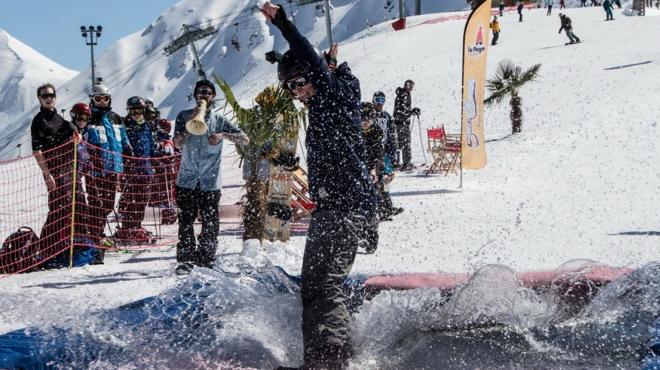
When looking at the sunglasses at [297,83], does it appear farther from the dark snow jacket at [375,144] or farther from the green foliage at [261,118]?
the dark snow jacket at [375,144]

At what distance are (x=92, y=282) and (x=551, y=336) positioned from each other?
3695 millimetres

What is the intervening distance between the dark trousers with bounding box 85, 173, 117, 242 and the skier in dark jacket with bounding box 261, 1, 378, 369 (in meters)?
4.04

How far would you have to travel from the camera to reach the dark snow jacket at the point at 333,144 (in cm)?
314

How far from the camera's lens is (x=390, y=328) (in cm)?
348

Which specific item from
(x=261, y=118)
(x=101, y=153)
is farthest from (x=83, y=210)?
(x=261, y=118)

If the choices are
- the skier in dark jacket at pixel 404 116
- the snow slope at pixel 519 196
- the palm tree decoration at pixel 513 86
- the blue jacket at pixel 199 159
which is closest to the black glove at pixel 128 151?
the snow slope at pixel 519 196

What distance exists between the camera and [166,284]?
5355 mm

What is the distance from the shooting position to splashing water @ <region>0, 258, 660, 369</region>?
10.4 ft

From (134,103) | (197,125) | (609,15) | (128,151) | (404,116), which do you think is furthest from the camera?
(609,15)

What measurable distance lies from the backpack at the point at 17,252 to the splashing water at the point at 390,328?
111 inches

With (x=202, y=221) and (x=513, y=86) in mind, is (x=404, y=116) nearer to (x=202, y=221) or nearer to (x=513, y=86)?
(x=513, y=86)

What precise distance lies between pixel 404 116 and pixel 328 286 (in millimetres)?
10465

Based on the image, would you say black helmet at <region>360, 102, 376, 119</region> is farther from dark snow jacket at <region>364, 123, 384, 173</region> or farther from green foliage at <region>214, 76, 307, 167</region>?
green foliage at <region>214, 76, 307, 167</region>

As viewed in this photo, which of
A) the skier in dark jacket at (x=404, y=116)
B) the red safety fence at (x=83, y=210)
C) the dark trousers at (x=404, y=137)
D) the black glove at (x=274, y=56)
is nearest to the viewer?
the black glove at (x=274, y=56)
